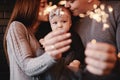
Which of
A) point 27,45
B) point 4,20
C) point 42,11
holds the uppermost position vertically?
point 42,11

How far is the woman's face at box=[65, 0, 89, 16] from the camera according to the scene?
4.75 feet

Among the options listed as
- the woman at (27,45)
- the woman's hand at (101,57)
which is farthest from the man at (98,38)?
the woman at (27,45)

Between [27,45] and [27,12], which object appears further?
[27,12]

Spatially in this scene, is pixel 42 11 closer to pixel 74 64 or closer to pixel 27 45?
pixel 27 45

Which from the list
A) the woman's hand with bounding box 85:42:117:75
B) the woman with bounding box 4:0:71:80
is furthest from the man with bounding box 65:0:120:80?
the woman with bounding box 4:0:71:80

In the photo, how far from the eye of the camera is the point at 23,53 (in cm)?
136

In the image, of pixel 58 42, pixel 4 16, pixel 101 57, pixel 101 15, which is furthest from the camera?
pixel 4 16

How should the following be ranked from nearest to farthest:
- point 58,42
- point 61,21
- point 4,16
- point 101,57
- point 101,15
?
point 101,57, point 58,42, point 101,15, point 61,21, point 4,16

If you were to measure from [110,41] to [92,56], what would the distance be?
47cm

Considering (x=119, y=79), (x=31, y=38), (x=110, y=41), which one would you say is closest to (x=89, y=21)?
(x=110, y=41)

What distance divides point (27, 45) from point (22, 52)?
47 millimetres

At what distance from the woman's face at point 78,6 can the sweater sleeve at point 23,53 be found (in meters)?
0.24

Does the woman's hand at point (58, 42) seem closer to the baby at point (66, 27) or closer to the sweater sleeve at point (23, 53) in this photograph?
the sweater sleeve at point (23, 53)

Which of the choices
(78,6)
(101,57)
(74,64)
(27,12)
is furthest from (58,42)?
(27,12)
